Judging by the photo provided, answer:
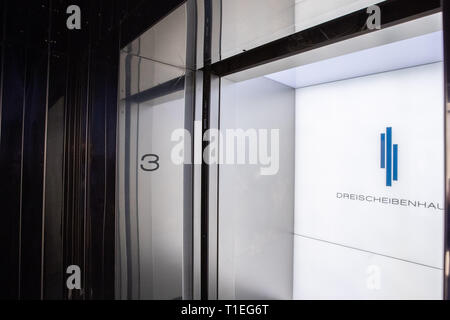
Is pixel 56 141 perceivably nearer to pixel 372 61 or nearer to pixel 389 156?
pixel 372 61

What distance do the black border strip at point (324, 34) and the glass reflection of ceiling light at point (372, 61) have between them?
21 centimetres

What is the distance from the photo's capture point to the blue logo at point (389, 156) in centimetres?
119

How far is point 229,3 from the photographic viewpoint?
2.71 ft

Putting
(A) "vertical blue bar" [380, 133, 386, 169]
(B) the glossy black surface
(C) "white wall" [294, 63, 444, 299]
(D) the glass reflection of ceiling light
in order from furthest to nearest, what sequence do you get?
(A) "vertical blue bar" [380, 133, 386, 169]
(C) "white wall" [294, 63, 444, 299]
(D) the glass reflection of ceiling light
(B) the glossy black surface

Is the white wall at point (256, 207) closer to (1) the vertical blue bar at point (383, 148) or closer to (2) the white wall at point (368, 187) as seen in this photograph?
(2) the white wall at point (368, 187)

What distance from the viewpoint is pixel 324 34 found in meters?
0.81

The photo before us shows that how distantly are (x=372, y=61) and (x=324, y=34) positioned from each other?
0.45m

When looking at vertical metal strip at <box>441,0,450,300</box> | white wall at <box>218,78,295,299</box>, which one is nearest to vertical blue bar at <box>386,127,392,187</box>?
white wall at <box>218,78,295,299</box>

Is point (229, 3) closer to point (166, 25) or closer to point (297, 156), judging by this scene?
point (166, 25)

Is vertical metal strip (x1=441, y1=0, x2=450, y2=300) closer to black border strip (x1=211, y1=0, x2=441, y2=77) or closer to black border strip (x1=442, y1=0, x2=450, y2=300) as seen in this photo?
black border strip (x1=442, y1=0, x2=450, y2=300)

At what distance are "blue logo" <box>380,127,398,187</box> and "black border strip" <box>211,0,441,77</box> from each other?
26.7 inches

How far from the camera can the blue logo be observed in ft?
3.91

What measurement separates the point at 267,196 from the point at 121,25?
44.5 inches

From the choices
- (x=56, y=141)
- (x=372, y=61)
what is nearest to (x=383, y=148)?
(x=372, y=61)
